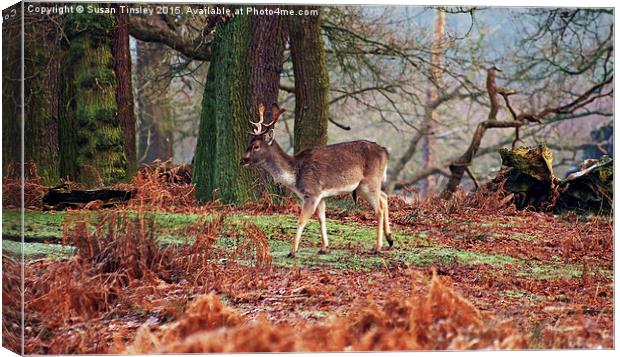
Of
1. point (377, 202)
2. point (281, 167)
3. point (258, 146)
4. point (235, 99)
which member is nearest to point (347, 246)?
point (377, 202)

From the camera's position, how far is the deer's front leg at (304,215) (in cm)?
1358

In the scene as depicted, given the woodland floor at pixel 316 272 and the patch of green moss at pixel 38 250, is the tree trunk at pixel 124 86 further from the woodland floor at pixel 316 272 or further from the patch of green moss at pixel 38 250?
the patch of green moss at pixel 38 250

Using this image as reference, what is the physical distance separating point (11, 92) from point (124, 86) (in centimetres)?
149

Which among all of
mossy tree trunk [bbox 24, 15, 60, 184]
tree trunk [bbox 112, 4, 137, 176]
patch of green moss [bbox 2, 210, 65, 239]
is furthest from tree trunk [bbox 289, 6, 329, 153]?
patch of green moss [bbox 2, 210, 65, 239]

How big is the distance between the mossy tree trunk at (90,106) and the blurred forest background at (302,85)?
1 cm

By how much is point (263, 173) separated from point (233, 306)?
68.2 inches

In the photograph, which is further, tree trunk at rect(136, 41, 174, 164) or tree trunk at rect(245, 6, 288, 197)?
tree trunk at rect(136, 41, 174, 164)

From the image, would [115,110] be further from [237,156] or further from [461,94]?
[461,94]

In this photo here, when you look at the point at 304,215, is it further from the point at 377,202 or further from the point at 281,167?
the point at 377,202

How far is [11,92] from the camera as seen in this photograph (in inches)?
499

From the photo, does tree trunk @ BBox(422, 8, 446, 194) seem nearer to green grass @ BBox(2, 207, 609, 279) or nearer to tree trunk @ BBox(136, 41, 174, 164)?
green grass @ BBox(2, 207, 609, 279)

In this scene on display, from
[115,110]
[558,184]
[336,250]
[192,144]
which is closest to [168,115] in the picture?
[192,144]

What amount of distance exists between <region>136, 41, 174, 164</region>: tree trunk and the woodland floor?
46.2 inches

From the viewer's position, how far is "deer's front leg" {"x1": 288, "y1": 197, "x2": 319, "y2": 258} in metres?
13.6
